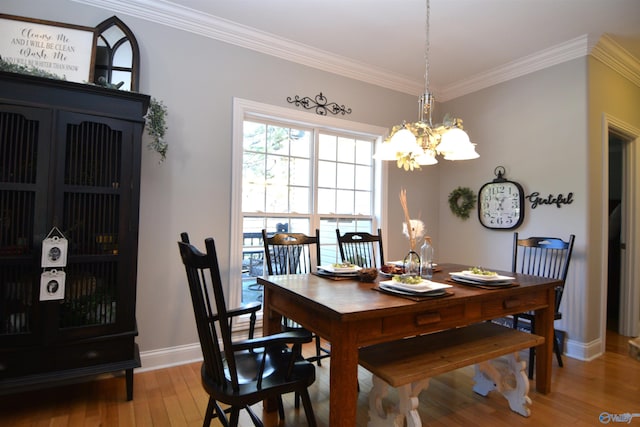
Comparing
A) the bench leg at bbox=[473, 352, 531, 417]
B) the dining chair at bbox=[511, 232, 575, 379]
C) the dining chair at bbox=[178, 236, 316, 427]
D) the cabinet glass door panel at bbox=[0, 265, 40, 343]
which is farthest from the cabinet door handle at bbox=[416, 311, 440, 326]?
the cabinet glass door panel at bbox=[0, 265, 40, 343]

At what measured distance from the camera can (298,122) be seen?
338 cm

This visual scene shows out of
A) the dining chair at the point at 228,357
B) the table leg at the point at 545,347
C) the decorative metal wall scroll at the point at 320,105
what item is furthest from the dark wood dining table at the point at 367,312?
the decorative metal wall scroll at the point at 320,105

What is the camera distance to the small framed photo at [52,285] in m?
1.91

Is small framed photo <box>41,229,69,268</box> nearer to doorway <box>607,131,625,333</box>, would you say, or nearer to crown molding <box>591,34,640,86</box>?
crown molding <box>591,34,640,86</box>

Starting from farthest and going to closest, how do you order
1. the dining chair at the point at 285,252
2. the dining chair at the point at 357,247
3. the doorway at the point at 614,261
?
the doorway at the point at 614,261 → the dining chair at the point at 357,247 → the dining chair at the point at 285,252

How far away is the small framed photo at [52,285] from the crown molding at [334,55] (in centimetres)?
196

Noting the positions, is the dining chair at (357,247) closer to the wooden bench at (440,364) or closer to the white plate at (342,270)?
the white plate at (342,270)

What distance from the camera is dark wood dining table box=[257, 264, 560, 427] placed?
1471 mm

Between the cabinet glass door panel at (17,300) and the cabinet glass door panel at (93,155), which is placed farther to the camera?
the cabinet glass door panel at (93,155)

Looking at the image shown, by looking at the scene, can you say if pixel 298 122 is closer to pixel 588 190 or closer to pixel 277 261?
pixel 277 261

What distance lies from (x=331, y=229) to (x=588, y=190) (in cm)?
241

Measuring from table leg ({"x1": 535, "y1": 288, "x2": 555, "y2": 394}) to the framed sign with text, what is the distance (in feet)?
11.7

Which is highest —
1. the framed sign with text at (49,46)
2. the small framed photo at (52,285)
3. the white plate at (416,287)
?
the framed sign with text at (49,46)

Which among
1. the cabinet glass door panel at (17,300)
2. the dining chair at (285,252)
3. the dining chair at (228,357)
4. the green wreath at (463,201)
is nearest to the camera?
the dining chair at (228,357)
